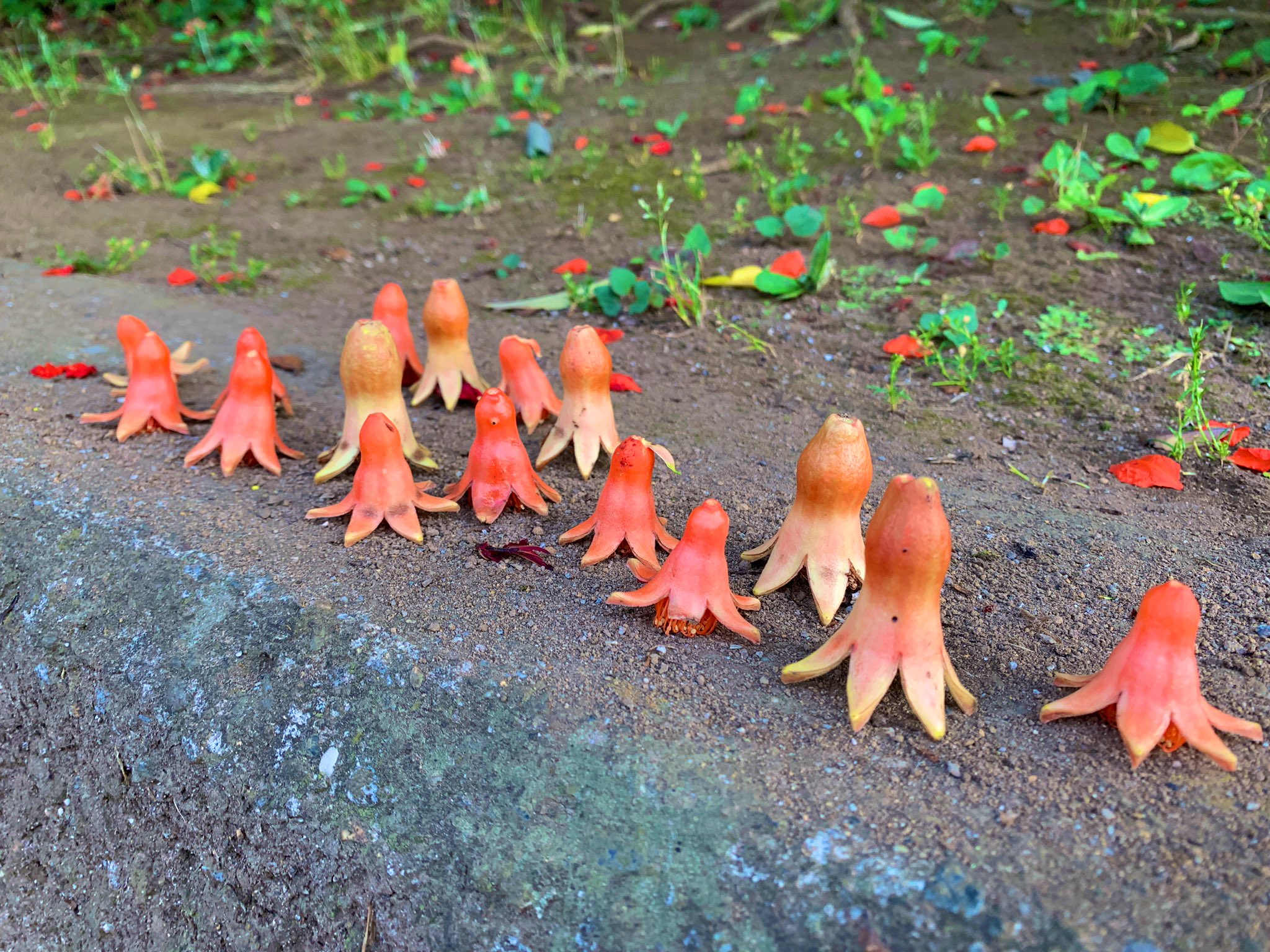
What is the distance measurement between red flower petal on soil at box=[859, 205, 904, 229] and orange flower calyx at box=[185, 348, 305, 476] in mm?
2277

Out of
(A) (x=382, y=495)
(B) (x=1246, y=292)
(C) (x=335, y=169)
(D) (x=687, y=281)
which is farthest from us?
(C) (x=335, y=169)

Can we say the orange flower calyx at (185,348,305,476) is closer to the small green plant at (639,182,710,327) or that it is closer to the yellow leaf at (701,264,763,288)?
the small green plant at (639,182,710,327)

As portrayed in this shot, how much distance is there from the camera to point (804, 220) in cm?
345

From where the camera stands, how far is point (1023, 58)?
192 inches

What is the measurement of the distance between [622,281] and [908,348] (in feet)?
3.22

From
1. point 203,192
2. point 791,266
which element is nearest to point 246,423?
point 791,266

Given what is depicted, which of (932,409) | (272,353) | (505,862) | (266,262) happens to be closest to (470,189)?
(266,262)

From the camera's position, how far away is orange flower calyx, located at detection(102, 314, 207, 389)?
8.32ft

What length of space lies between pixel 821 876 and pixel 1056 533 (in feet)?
3.51

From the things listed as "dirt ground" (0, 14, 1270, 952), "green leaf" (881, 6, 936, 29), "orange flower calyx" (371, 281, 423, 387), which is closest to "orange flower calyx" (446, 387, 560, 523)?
"dirt ground" (0, 14, 1270, 952)

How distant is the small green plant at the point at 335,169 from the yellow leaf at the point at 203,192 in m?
0.53

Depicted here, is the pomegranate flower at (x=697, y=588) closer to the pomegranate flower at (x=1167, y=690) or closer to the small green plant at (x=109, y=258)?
the pomegranate flower at (x=1167, y=690)

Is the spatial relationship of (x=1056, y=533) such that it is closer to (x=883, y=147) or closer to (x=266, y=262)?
(x=883, y=147)

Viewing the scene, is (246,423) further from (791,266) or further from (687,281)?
(791,266)
